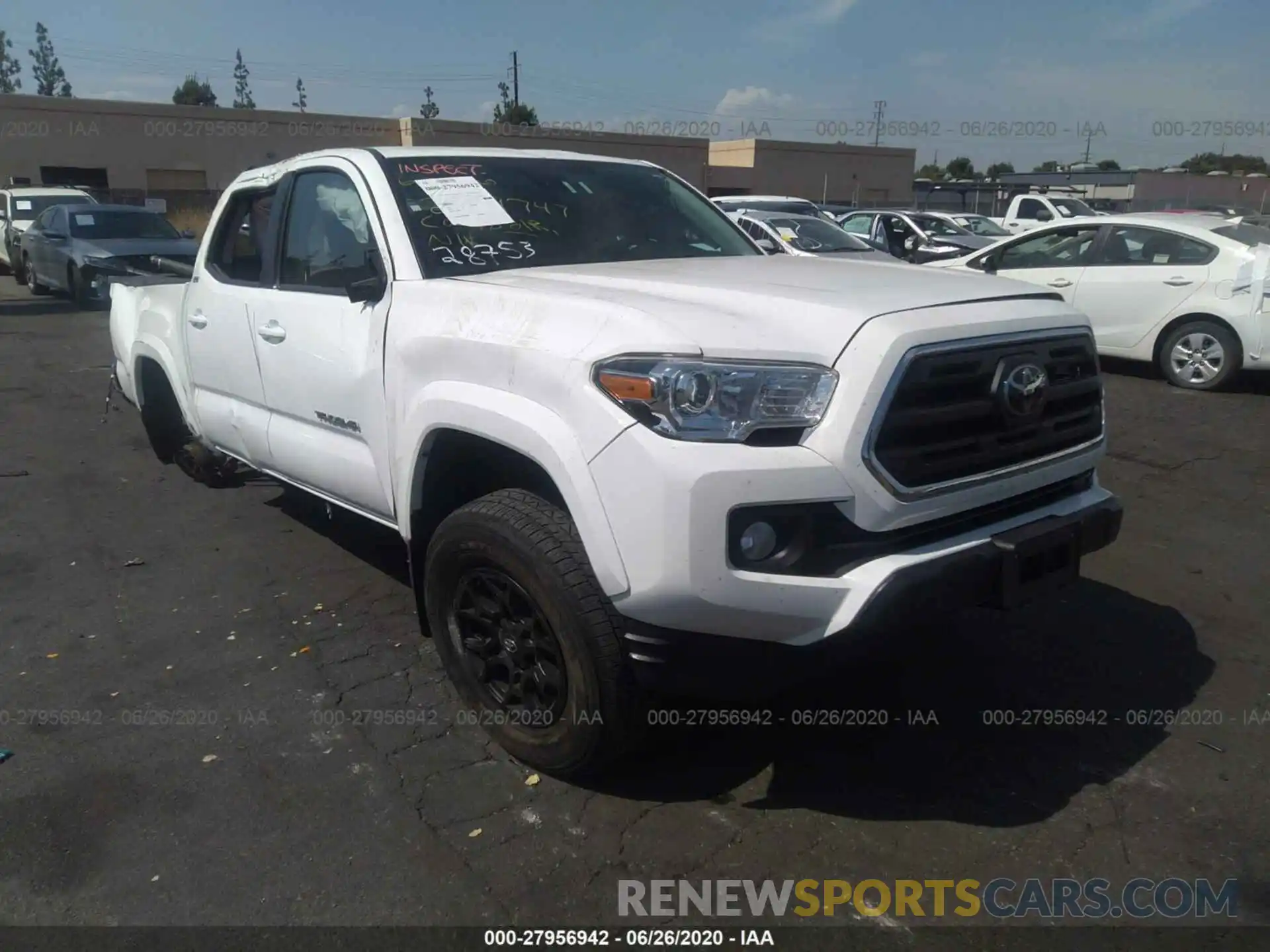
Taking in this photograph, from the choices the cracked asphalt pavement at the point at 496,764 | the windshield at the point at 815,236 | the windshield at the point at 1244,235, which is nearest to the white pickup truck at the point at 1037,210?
the windshield at the point at 815,236

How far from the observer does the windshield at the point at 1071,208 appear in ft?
73.6

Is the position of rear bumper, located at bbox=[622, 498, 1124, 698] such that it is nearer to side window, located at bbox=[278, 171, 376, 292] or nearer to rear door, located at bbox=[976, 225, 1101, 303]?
side window, located at bbox=[278, 171, 376, 292]

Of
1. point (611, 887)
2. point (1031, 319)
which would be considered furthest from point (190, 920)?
point (1031, 319)

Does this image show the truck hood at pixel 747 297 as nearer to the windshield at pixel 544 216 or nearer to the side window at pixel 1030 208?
the windshield at pixel 544 216

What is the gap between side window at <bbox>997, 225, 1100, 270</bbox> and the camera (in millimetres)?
9766

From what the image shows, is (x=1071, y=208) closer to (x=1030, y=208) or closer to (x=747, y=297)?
(x=1030, y=208)

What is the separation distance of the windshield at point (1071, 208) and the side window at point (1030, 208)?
0.37 m

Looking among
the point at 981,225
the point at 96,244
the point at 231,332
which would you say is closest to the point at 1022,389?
the point at 231,332

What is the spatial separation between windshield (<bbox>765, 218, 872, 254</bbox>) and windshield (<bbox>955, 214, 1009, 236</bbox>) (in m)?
7.72

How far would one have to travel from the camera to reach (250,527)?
552 centimetres

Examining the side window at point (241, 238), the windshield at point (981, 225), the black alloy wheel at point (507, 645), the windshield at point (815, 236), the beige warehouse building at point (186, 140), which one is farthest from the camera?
the beige warehouse building at point (186, 140)

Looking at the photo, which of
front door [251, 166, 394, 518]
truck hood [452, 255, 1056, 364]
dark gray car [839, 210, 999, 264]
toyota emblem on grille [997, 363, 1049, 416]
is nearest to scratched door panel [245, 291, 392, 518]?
front door [251, 166, 394, 518]

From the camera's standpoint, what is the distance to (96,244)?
14859mm

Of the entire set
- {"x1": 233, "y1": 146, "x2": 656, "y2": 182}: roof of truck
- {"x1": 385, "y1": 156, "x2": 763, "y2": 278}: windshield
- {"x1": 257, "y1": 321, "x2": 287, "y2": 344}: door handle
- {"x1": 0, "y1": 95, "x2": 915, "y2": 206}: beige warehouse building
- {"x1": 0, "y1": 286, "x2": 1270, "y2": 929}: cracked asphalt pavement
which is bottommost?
{"x1": 0, "y1": 286, "x2": 1270, "y2": 929}: cracked asphalt pavement
